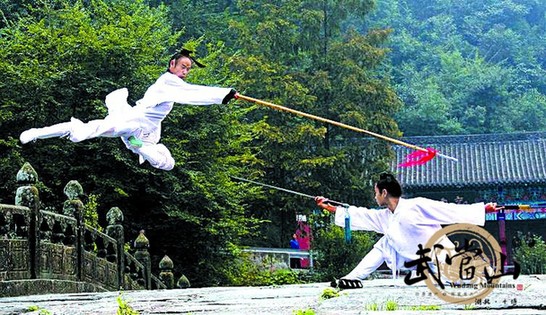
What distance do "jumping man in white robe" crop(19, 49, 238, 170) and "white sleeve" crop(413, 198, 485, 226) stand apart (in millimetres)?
2263

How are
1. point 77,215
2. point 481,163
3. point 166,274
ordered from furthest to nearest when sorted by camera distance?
point 481,163 → point 166,274 → point 77,215

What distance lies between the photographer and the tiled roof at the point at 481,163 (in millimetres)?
39719

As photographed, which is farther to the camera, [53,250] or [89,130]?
[53,250]

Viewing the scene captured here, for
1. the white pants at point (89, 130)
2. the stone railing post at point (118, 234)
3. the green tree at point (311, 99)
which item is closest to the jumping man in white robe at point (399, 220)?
the white pants at point (89, 130)

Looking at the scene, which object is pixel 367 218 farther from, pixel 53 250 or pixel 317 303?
pixel 53 250

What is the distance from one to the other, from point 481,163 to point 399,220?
3198 centimetres

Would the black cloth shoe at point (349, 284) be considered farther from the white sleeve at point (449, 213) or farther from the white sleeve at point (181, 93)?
the white sleeve at point (181, 93)

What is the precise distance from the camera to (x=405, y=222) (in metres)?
9.77

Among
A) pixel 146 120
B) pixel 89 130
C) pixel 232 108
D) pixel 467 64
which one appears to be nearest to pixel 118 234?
pixel 146 120

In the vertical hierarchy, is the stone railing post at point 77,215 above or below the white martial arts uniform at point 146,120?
below

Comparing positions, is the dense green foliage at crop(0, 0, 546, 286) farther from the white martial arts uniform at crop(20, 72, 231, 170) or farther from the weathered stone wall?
the white martial arts uniform at crop(20, 72, 231, 170)

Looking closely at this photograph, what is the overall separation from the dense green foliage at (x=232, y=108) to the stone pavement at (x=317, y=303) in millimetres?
10662

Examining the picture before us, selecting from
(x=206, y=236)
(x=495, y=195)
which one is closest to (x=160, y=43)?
(x=206, y=236)

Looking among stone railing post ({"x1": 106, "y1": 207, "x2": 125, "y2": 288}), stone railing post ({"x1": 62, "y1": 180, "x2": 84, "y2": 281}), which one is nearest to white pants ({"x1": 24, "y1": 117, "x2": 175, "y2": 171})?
stone railing post ({"x1": 62, "y1": 180, "x2": 84, "y2": 281})
